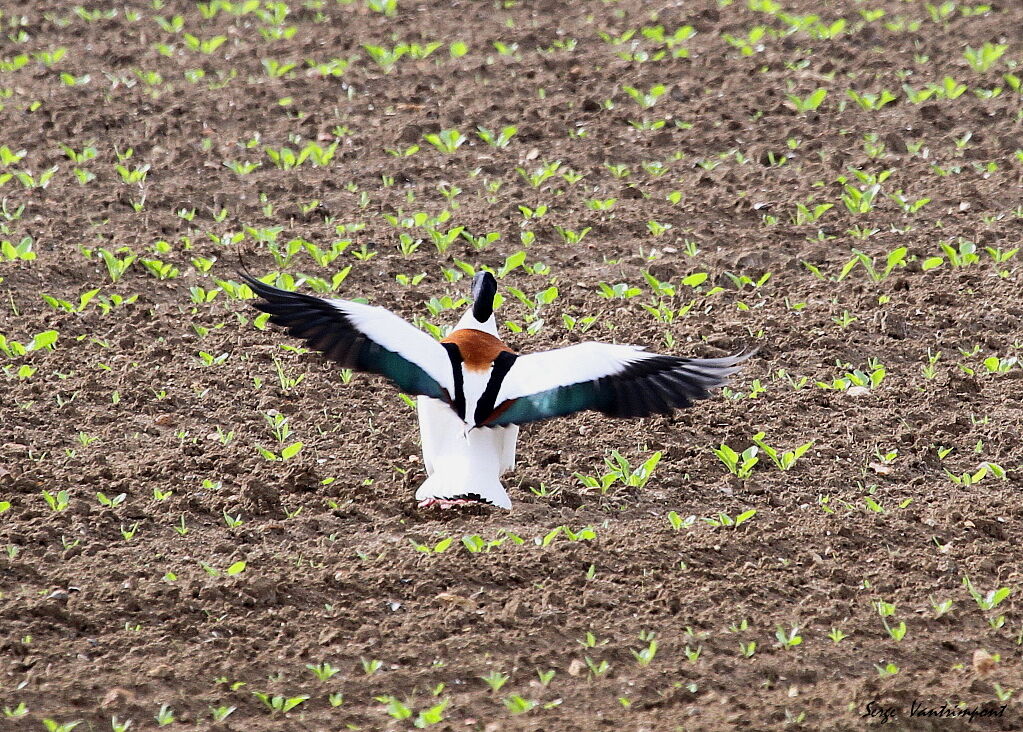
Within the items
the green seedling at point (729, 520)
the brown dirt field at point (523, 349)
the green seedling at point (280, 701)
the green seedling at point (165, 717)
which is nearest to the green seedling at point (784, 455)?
the brown dirt field at point (523, 349)

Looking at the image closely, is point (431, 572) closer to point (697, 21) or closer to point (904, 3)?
point (697, 21)

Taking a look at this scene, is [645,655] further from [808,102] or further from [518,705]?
[808,102]

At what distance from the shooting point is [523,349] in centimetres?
627

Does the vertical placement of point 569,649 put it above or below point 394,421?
below

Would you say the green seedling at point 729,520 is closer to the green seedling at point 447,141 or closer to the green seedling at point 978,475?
the green seedling at point 978,475

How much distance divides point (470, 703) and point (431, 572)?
0.71 m

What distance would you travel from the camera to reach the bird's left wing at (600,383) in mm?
4938

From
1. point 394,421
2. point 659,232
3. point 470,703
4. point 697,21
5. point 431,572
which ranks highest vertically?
point 697,21

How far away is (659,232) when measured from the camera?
741 cm

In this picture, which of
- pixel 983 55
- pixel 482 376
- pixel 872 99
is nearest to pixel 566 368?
pixel 482 376

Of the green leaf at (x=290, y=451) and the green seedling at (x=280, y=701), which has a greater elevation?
the green leaf at (x=290, y=451)

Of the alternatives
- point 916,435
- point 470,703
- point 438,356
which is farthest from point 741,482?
point 470,703

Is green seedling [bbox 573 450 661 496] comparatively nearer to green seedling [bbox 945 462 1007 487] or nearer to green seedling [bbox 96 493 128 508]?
green seedling [bbox 945 462 1007 487]

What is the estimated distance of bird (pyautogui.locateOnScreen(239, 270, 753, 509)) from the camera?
195 inches
